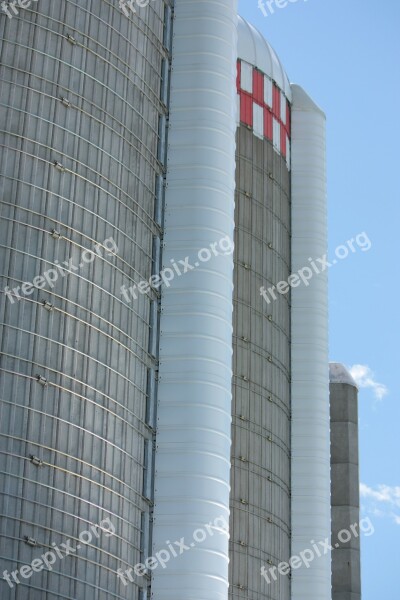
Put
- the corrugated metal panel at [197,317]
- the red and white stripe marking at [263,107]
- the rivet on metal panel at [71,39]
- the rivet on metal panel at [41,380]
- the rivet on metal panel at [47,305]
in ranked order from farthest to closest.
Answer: the red and white stripe marking at [263,107] → the rivet on metal panel at [71,39] → the corrugated metal panel at [197,317] → the rivet on metal panel at [47,305] → the rivet on metal panel at [41,380]

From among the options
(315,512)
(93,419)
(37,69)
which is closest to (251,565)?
(315,512)

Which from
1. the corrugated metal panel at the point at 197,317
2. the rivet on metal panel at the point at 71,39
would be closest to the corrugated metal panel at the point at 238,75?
the corrugated metal panel at the point at 197,317

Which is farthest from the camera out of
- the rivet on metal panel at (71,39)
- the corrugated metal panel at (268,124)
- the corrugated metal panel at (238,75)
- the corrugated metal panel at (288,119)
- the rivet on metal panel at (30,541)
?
the corrugated metal panel at (288,119)

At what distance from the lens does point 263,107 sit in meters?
104

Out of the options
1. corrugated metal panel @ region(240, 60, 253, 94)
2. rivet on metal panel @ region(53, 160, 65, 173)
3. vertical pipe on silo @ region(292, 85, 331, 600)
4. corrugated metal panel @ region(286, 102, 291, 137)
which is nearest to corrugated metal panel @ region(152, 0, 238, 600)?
rivet on metal panel @ region(53, 160, 65, 173)

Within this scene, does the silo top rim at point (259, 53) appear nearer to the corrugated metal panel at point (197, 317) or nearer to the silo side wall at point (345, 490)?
the corrugated metal panel at point (197, 317)

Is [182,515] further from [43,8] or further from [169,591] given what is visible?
[43,8]

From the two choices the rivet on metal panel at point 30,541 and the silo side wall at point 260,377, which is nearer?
the rivet on metal panel at point 30,541

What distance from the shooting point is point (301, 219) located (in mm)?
106562

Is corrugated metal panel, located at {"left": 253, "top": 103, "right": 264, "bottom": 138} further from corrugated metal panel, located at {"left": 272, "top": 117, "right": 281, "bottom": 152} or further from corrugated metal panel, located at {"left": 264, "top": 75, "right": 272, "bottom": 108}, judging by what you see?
corrugated metal panel, located at {"left": 272, "top": 117, "right": 281, "bottom": 152}

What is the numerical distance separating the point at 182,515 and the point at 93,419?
8.19 m

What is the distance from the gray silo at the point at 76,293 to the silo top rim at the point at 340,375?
127 ft

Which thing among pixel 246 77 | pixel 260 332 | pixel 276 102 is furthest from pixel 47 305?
pixel 276 102

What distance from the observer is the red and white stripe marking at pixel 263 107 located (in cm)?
10175
